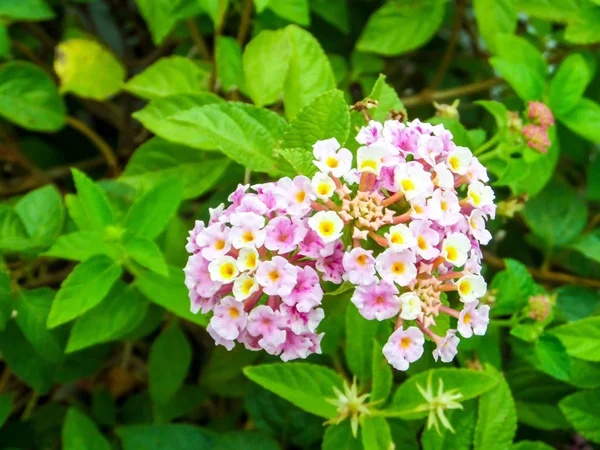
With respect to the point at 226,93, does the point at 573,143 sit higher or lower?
lower

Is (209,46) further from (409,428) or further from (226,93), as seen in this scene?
(409,428)

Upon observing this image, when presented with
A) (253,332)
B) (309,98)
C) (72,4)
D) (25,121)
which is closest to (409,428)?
(253,332)

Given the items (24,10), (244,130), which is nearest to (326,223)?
(244,130)

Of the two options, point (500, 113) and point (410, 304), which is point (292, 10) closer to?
point (500, 113)

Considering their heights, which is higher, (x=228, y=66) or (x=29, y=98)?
(x=228, y=66)

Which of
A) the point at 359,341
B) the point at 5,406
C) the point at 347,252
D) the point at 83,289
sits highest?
the point at 347,252

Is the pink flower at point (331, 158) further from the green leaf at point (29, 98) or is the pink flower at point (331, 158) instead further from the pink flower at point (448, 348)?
the green leaf at point (29, 98)

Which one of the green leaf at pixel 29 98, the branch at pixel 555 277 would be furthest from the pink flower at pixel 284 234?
the green leaf at pixel 29 98

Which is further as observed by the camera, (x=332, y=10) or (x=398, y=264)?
(x=332, y=10)
